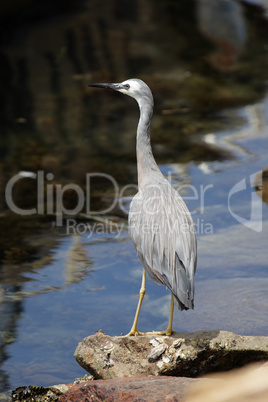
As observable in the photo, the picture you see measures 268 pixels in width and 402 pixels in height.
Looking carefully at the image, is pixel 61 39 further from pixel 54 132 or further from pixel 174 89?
pixel 54 132

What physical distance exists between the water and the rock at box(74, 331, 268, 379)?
936 mm

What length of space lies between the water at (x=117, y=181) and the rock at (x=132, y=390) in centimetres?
149

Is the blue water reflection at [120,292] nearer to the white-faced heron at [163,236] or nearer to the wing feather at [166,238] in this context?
the white-faced heron at [163,236]

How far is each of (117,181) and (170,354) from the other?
5.66m

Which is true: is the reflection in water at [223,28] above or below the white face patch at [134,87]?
above

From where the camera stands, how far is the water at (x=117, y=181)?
7.24 m

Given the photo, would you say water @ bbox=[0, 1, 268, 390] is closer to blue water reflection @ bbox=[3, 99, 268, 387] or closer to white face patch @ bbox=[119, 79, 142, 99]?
blue water reflection @ bbox=[3, 99, 268, 387]

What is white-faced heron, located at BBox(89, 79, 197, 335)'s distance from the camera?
5797 mm

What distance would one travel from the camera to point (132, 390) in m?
4.68

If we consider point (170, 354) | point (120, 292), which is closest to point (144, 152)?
point (120, 292)

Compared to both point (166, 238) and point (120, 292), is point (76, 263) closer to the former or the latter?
point (120, 292)

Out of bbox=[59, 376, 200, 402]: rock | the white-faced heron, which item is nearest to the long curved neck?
the white-faced heron

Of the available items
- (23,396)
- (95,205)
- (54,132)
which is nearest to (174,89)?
(54,132)

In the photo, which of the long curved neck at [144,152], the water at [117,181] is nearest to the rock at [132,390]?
the water at [117,181]
